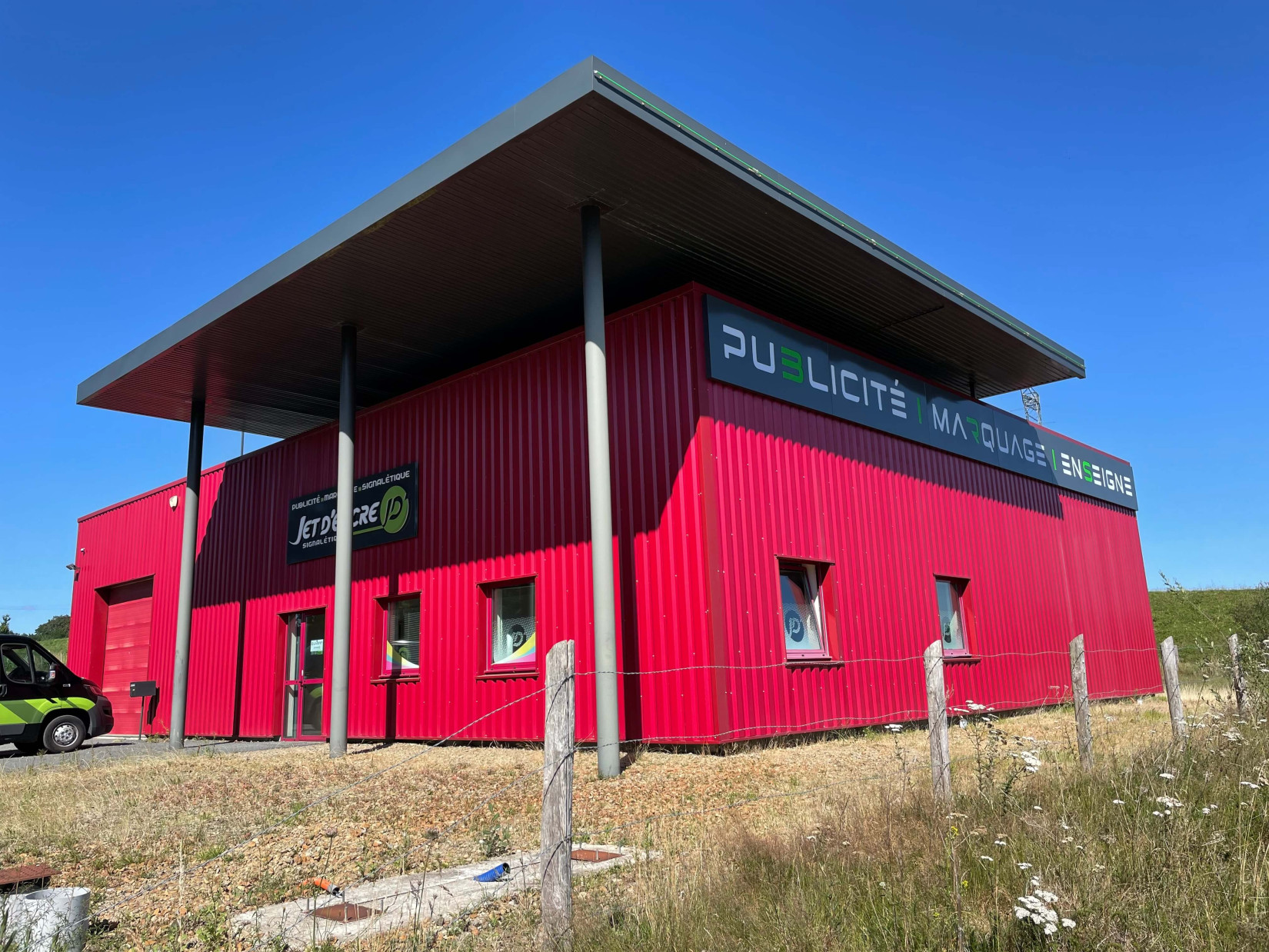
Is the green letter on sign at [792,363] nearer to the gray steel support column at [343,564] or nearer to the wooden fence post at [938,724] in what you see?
the gray steel support column at [343,564]

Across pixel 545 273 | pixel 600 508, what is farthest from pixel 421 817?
pixel 545 273

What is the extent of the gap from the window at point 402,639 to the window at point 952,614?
7932 mm

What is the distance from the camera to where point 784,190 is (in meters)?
10.6

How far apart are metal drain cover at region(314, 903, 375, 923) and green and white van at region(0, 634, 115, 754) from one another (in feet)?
38.7

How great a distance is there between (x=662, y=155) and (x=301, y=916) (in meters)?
7.54

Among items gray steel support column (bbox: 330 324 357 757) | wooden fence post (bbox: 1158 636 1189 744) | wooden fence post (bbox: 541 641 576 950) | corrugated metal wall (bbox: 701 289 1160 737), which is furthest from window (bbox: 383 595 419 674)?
wooden fence post (bbox: 541 641 576 950)

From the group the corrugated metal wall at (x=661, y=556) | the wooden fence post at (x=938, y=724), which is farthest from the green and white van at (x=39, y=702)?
the wooden fence post at (x=938, y=724)

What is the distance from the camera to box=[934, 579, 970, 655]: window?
47.9 ft

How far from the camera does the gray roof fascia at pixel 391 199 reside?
880 centimetres

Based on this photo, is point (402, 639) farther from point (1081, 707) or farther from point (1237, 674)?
point (1237, 674)

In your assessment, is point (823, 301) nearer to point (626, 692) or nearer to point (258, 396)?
point (626, 692)

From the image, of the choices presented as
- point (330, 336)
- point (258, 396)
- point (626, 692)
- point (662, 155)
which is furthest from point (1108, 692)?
point (258, 396)

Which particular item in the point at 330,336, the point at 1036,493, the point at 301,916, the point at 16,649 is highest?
the point at 330,336

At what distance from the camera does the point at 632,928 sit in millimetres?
3957
